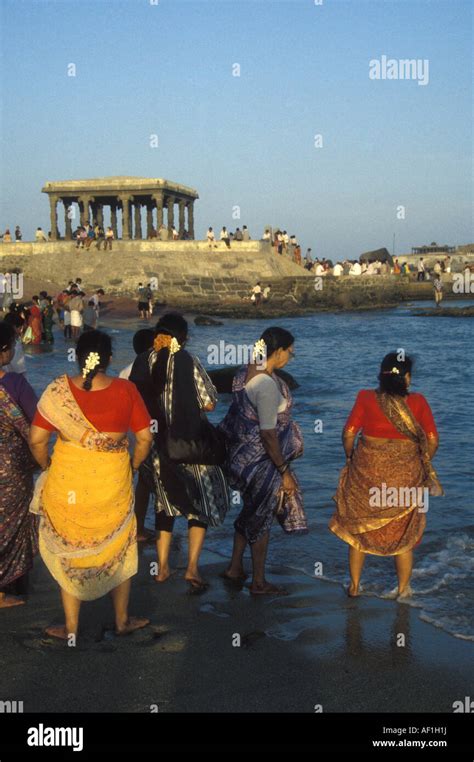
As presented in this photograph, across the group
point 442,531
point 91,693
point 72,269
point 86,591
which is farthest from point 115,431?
point 72,269

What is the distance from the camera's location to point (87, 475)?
407cm

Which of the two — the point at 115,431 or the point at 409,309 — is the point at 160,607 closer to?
the point at 115,431

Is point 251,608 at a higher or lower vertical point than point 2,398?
lower

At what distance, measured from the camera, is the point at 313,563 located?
19.3 ft

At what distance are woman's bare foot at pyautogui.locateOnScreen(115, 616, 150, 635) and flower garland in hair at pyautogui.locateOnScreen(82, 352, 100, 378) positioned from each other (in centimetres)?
140

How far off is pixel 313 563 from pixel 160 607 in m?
1.47

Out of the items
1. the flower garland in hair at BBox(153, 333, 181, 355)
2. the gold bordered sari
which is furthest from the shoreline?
the gold bordered sari

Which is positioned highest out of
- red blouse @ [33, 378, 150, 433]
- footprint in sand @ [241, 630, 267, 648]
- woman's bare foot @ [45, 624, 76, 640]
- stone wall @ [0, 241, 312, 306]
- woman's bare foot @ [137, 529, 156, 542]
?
stone wall @ [0, 241, 312, 306]

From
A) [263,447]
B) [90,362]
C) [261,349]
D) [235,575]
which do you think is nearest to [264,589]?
[235,575]

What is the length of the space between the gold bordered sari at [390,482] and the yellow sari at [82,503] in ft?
4.63

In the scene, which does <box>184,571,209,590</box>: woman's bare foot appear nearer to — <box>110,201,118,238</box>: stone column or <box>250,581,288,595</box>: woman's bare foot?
<box>250,581,288,595</box>: woman's bare foot

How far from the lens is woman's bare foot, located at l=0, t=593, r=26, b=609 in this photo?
482 centimetres

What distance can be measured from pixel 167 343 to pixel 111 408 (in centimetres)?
109
